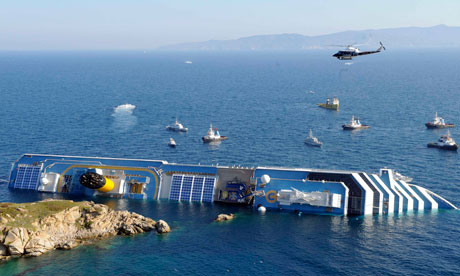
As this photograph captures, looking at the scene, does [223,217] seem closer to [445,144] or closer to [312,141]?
[312,141]

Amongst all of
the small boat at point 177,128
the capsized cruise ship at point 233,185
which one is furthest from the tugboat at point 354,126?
→ the capsized cruise ship at point 233,185

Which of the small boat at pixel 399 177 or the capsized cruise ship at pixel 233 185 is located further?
the small boat at pixel 399 177

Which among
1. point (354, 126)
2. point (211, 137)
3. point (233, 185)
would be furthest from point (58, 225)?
point (354, 126)

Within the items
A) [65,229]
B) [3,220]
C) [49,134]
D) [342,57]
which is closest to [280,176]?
[342,57]

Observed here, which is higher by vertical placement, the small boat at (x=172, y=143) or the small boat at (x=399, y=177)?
the small boat at (x=172, y=143)

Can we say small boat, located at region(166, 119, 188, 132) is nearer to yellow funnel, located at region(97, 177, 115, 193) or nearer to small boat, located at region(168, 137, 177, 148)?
small boat, located at region(168, 137, 177, 148)

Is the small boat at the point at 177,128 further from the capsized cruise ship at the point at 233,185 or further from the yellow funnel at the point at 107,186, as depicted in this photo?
the yellow funnel at the point at 107,186

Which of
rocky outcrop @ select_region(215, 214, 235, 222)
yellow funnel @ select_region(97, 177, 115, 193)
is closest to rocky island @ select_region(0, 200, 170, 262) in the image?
rocky outcrop @ select_region(215, 214, 235, 222)
